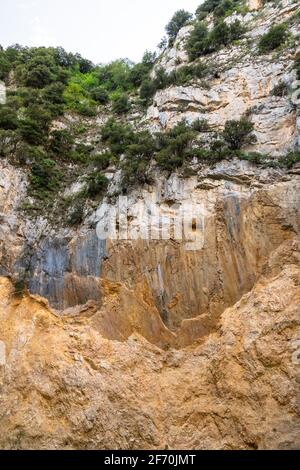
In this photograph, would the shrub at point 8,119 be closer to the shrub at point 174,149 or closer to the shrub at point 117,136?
the shrub at point 117,136

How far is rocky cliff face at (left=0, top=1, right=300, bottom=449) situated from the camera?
10297mm

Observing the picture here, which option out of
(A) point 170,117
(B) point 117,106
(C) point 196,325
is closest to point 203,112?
(A) point 170,117

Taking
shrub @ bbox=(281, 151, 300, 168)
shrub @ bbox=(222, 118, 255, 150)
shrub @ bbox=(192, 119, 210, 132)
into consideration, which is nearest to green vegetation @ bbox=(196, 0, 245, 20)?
shrub @ bbox=(192, 119, 210, 132)

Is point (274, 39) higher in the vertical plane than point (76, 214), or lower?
higher

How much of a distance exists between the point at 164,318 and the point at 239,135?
Result: 25.5 ft

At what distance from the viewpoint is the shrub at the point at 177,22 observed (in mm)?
28562

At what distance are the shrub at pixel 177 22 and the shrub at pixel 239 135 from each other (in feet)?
52.7

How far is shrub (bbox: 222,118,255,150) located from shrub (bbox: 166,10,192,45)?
632 inches

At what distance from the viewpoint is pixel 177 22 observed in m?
28.9

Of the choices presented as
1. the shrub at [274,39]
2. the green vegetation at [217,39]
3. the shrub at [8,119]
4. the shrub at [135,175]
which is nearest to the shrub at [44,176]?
the shrub at [8,119]

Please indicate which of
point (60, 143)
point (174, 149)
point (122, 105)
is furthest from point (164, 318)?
point (122, 105)

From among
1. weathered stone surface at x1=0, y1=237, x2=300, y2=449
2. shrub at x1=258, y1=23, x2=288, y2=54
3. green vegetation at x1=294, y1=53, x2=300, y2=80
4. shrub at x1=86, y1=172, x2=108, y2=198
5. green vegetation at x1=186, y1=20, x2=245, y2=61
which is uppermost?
green vegetation at x1=186, y1=20, x2=245, y2=61

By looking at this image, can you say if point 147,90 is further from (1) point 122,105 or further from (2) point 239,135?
(2) point 239,135

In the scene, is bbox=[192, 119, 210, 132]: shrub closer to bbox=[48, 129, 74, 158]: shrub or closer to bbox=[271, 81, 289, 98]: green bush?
bbox=[271, 81, 289, 98]: green bush
